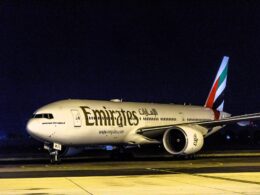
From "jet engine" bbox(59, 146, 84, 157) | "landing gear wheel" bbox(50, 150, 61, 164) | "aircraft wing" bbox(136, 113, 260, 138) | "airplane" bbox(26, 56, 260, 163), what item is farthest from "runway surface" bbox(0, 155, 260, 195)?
"aircraft wing" bbox(136, 113, 260, 138)

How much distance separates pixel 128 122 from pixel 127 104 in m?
1.57

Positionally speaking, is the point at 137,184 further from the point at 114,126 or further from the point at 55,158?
the point at 114,126

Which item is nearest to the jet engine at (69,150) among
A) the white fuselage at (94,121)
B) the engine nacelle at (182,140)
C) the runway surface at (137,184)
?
the white fuselage at (94,121)

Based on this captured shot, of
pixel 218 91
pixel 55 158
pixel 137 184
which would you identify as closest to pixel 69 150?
pixel 55 158

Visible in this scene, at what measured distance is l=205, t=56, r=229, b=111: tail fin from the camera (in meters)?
41.0

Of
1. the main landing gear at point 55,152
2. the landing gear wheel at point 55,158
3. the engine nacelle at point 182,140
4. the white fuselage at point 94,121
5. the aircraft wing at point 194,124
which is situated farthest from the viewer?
the aircraft wing at point 194,124

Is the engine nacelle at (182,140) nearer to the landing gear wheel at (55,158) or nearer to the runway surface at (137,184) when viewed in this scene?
the landing gear wheel at (55,158)

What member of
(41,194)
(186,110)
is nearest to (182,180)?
(41,194)

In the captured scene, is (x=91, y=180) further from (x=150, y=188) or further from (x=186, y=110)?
(x=186, y=110)

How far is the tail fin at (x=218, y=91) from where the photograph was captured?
4103 centimetres

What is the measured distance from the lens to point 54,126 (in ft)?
89.5

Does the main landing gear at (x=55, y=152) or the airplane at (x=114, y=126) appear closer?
the main landing gear at (x=55, y=152)

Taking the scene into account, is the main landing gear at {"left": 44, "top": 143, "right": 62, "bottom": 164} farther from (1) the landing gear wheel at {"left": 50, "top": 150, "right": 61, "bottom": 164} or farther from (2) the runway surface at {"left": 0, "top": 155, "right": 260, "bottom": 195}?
(2) the runway surface at {"left": 0, "top": 155, "right": 260, "bottom": 195}

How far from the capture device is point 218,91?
1625 inches
